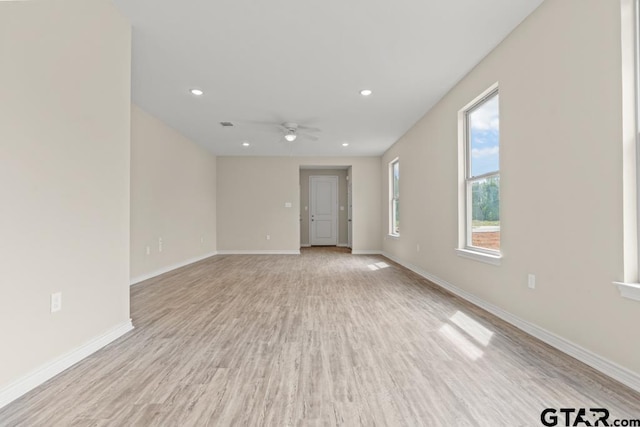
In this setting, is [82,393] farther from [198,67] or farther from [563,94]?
[563,94]

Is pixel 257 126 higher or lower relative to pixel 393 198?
higher

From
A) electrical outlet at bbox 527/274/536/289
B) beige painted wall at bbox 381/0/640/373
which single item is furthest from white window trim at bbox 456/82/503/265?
electrical outlet at bbox 527/274/536/289

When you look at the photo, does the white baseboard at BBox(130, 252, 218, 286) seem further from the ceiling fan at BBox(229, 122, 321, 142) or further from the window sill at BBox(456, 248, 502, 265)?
the window sill at BBox(456, 248, 502, 265)

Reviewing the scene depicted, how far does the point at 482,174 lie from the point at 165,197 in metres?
4.85

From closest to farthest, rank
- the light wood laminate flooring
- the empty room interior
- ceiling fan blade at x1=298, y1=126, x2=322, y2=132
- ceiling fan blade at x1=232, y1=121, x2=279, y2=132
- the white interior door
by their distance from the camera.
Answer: the light wood laminate flooring
the empty room interior
ceiling fan blade at x1=232, y1=121, x2=279, y2=132
ceiling fan blade at x1=298, y1=126, x2=322, y2=132
the white interior door

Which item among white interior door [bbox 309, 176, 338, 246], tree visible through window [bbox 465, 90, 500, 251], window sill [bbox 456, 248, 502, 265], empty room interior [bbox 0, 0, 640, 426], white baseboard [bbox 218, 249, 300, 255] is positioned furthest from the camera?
white interior door [bbox 309, 176, 338, 246]

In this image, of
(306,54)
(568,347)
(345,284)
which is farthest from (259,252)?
(568,347)

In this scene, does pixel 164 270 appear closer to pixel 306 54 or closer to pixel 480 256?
pixel 306 54

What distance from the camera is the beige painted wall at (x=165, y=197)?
15.2 feet

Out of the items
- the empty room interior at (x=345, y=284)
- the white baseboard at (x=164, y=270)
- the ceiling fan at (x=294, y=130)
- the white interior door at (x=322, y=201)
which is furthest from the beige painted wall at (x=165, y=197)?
the white interior door at (x=322, y=201)

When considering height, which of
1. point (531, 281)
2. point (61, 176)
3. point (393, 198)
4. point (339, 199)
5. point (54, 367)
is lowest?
point (54, 367)

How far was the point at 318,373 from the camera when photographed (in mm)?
1929

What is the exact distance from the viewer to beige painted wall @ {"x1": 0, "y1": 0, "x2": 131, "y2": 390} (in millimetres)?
1630

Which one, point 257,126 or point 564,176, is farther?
point 257,126
